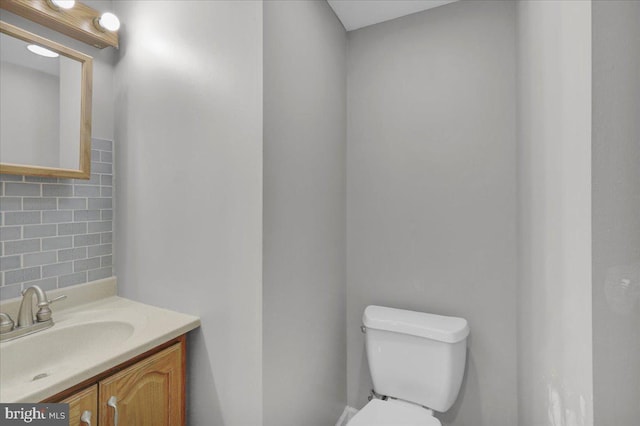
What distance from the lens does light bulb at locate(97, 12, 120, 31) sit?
1277mm

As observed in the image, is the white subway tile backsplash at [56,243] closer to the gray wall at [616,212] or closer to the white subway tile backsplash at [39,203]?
the white subway tile backsplash at [39,203]

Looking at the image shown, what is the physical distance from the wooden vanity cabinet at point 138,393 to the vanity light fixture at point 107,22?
1389 mm

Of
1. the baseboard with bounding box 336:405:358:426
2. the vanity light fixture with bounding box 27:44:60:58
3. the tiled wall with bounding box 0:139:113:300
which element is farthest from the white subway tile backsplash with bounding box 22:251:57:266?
the baseboard with bounding box 336:405:358:426

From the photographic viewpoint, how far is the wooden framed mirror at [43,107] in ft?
3.53

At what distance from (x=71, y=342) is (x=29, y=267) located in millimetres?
349

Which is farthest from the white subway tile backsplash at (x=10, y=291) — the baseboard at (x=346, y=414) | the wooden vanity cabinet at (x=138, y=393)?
the baseboard at (x=346, y=414)

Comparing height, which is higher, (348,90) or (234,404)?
(348,90)

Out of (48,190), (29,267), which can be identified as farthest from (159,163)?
(29,267)

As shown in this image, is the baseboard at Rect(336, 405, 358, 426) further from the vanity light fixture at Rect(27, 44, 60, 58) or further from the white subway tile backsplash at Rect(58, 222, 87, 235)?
the vanity light fixture at Rect(27, 44, 60, 58)

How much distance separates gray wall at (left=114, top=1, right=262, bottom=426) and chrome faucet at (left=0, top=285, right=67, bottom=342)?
322mm

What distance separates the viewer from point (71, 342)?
1.10 meters

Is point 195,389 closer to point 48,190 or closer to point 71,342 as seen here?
point 71,342

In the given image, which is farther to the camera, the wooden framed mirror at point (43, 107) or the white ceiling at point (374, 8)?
the white ceiling at point (374, 8)

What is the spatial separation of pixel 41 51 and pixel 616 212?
1848 millimetres
